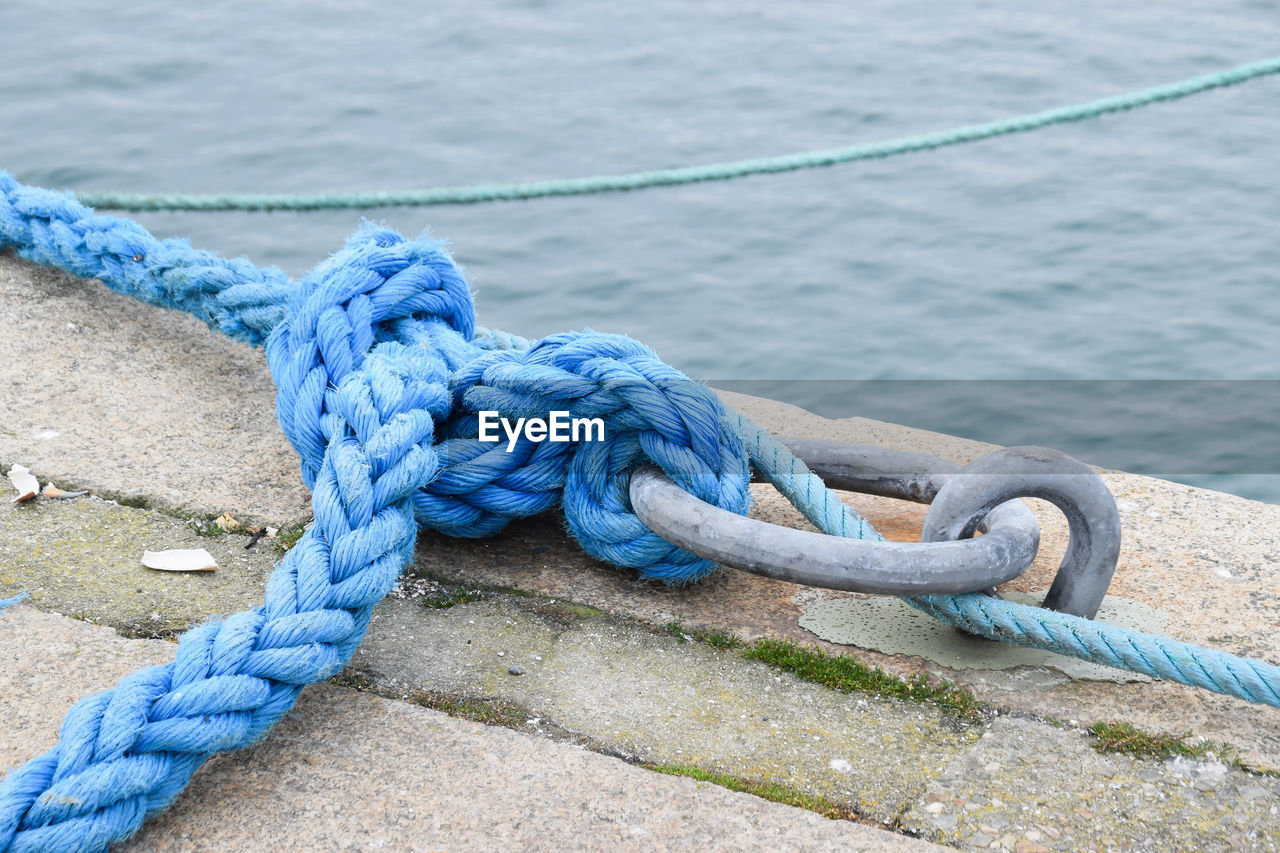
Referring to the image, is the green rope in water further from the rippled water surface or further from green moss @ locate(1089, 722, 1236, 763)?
green moss @ locate(1089, 722, 1236, 763)

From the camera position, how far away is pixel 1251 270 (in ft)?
13.0

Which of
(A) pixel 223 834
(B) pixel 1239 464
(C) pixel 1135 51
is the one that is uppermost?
(C) pixel 1135 51

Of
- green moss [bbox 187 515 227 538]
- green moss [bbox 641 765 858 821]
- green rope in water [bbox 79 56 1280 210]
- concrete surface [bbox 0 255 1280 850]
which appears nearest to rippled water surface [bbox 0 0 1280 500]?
green rope in water [bbox 79 56 1280 210]

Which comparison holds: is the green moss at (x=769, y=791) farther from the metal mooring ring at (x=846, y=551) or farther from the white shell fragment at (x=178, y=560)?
the white shell fragment at (x=178, y=560)

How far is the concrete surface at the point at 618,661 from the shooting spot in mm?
1312

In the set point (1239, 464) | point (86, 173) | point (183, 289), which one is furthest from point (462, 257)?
point (1239, 464)

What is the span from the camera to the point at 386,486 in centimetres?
154

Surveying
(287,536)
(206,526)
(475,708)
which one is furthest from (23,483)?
(475,708)

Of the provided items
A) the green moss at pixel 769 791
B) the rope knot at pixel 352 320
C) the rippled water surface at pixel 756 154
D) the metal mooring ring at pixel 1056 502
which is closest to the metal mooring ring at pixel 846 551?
the metal mooring ring at pixel 1056 502

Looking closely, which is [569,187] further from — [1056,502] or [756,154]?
[1056,502]

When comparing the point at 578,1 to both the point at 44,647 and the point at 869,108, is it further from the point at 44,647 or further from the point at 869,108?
the point at 44,647

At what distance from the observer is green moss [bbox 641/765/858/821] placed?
131cm

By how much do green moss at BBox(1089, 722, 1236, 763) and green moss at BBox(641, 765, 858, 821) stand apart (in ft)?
1.05

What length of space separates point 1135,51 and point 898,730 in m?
4.95
